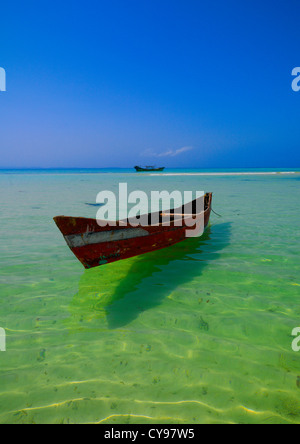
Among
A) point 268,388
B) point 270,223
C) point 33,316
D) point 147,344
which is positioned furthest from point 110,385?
point 270,223

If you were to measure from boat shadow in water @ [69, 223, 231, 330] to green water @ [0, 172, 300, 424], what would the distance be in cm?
2

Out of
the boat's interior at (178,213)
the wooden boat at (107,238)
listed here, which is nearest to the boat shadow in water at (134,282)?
the wooden boat at (107,238)

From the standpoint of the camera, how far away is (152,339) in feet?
11.4

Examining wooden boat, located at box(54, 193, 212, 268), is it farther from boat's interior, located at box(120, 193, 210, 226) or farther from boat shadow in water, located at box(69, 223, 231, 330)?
boat's interior, located at box(120, 193, 210, 226)

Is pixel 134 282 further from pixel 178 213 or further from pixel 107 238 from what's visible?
pixel 178 213

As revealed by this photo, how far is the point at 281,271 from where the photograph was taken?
221 inches

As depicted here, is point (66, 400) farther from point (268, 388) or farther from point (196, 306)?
point (196, 306)

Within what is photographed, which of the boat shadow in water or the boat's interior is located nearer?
the boat shadow in water

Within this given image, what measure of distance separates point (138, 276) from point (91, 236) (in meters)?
1.59

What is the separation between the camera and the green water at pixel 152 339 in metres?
2.50

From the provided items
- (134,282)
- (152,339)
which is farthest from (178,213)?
(152,339)

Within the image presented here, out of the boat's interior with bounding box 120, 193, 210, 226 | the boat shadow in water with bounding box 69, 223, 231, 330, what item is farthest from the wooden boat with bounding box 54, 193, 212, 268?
the boat's interior with bounding box 120, 193, 210, 226

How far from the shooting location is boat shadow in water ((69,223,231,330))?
407 cm
